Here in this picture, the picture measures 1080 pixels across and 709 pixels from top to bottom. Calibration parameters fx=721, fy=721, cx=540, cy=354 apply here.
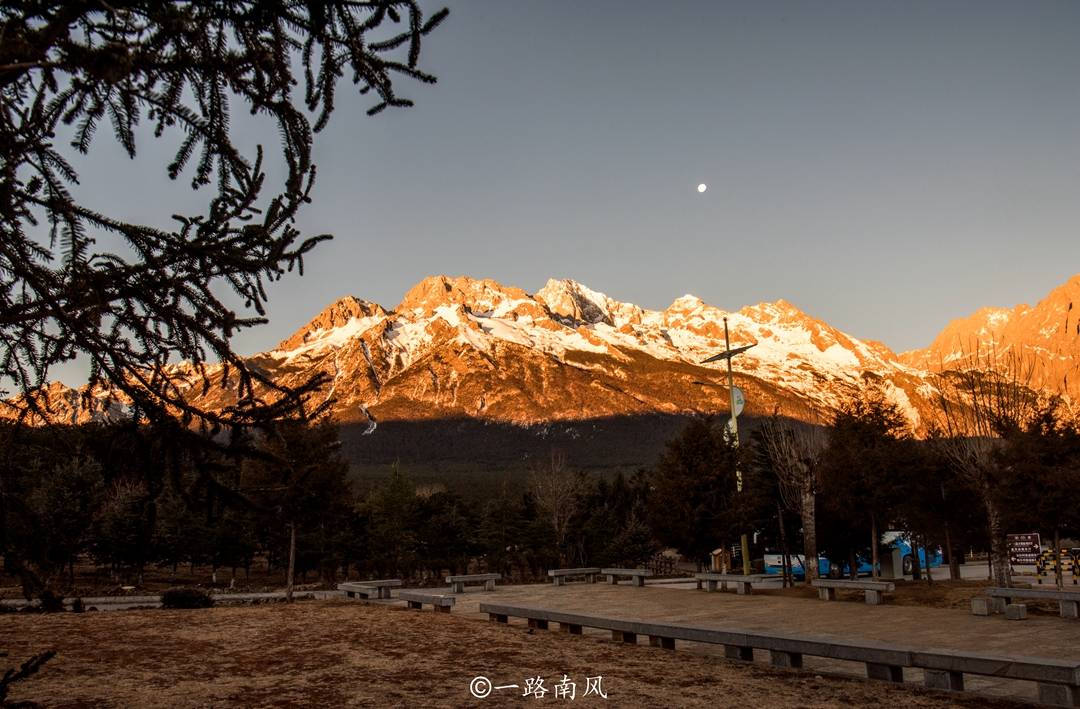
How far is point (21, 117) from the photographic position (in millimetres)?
3283

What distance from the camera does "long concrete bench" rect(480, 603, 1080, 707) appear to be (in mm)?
7133

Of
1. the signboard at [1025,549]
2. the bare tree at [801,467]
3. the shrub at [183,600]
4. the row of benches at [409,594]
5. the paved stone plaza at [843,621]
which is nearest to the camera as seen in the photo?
the paved stone plaza at [843,621]

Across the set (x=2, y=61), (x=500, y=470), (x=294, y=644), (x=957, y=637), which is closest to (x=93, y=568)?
(x=294, y=644)

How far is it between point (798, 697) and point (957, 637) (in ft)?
16.7

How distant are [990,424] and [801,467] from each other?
5.61 m

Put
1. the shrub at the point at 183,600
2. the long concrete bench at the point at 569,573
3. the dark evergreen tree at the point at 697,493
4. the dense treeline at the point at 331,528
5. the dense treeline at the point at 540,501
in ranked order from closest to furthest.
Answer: the dense treeline at the point at 540,501, the shrub at the point at 183,600, the dense treeline at the point at 331,528, the dark evergreen tree at the point at 697,493, the long concrete bench at the point at 569,573

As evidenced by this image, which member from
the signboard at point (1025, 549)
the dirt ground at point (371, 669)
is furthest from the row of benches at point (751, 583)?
the dirt ground at point (371, 669)

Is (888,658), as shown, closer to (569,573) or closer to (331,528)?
(569,573)

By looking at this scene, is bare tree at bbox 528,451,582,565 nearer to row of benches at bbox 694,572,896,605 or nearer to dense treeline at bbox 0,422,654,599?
dense treeline at bbox 0,422,654,599

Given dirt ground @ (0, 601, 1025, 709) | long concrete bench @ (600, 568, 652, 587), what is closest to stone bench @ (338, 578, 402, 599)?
dirt ground @ (0, 601, 1025, 709)

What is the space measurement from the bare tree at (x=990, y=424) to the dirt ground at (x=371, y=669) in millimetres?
13431

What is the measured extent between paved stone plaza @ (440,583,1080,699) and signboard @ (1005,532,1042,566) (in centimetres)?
399

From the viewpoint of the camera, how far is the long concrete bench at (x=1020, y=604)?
522 inches

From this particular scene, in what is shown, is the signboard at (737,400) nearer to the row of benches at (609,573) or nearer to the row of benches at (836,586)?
the row of benches at (836,586)
